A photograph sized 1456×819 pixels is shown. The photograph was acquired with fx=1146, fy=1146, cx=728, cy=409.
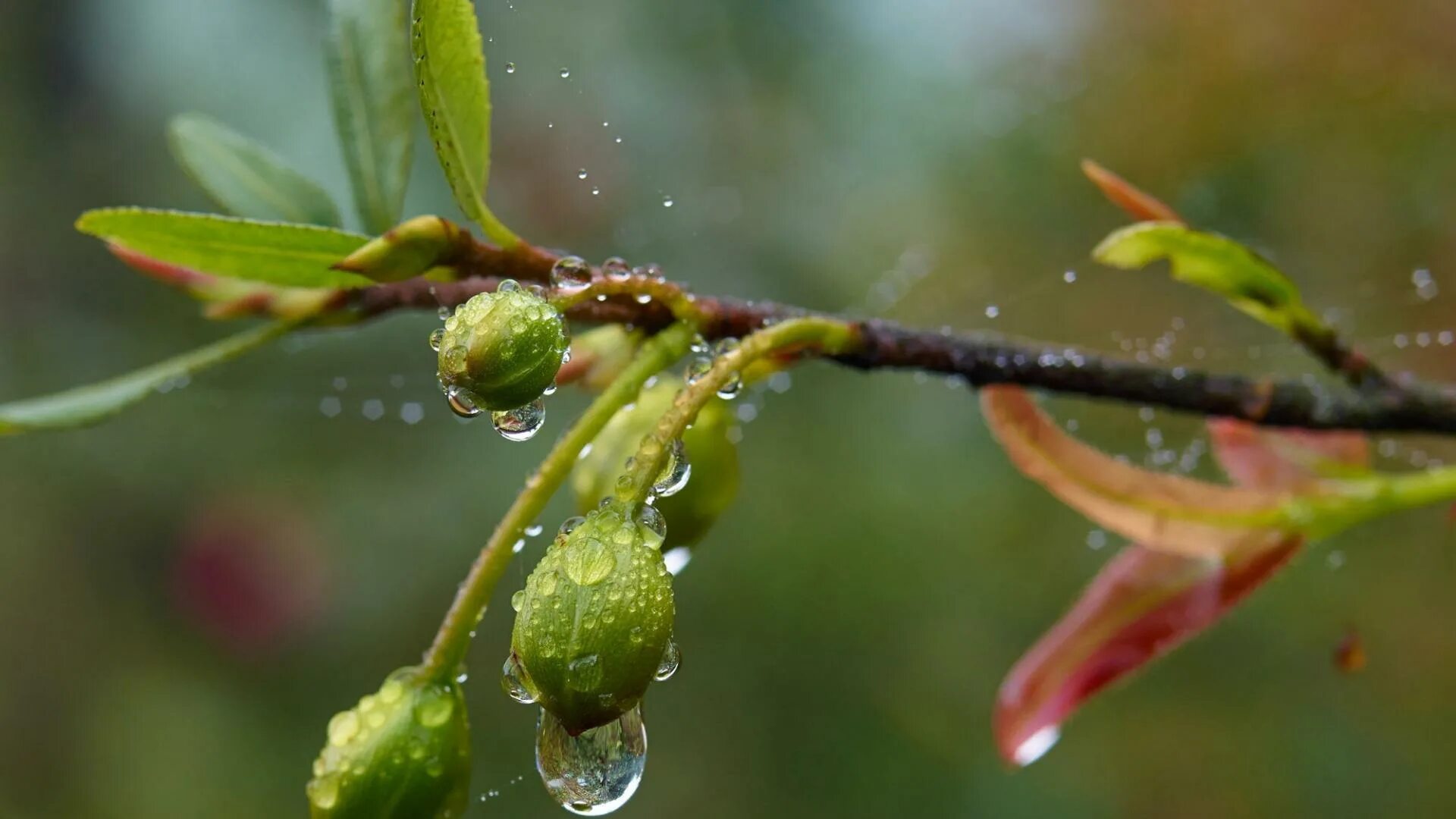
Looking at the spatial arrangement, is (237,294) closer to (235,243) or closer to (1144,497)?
(235,243)

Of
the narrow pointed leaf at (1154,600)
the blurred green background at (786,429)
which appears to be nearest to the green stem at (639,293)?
the narrow pointed leaf at (1154,600)

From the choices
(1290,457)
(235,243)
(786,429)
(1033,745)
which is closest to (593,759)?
(235,243)

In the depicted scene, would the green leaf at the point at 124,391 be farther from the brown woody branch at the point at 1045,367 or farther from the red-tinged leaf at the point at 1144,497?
the red-tinged leaf at the point at 1144,497

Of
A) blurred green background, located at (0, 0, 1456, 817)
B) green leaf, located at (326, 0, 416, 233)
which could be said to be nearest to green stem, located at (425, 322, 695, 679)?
green leaf, located at (326, 0, 416, 233)

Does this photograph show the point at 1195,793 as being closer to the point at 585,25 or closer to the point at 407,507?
the point at 407,507

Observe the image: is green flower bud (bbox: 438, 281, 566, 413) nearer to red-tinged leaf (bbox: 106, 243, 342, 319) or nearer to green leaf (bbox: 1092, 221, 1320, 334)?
red-tinged leaf (bbox: 106, 243, 342, 319)

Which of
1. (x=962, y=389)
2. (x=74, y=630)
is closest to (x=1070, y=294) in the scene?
(x=962, y=389)
